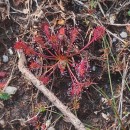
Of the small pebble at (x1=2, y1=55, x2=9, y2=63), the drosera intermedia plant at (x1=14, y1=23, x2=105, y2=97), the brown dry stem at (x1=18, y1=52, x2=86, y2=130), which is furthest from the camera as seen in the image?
the small pebble at (x1=2, y1=55, x2=9, y2=63)

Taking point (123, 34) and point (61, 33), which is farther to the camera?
point (123, 34)

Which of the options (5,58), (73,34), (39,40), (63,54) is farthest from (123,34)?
(5,58)

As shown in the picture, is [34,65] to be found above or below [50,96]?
above

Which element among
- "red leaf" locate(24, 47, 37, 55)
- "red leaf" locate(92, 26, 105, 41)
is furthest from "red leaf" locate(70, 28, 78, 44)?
"red leaf" locate(24, 47, 37, 55)

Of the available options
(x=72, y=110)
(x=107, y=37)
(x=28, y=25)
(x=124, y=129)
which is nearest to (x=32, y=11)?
(x=28, y=25)

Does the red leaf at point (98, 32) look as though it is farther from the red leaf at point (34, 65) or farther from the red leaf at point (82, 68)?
the red leaf at point (34, 65)

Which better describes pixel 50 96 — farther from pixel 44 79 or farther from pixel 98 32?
pixel 98 32

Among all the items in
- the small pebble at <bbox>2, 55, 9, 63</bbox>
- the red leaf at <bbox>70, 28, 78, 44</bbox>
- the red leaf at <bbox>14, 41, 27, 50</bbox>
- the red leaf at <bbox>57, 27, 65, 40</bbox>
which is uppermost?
the red leaf at <bbox>14, 41, 27, 50</bbox>

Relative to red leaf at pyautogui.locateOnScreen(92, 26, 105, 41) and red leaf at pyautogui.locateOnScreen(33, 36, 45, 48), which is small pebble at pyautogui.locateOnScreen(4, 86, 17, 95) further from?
red leaf at pyautogui.locateOnScreen(92, 26, 105, 41)
